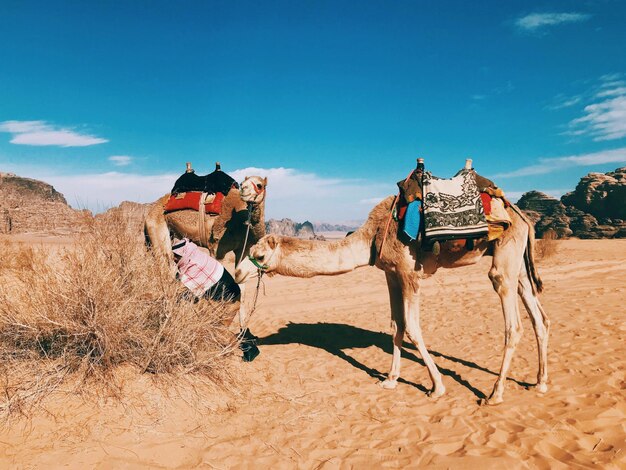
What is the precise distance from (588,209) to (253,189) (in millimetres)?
49629

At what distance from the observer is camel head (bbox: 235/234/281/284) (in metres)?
5.07

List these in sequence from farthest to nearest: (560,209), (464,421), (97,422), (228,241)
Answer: (560,209), (228,241), (464,421), (97,422)

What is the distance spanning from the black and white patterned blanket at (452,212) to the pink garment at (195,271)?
124 inches

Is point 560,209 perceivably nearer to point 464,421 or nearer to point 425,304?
point 425,304

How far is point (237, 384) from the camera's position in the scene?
16.8ft

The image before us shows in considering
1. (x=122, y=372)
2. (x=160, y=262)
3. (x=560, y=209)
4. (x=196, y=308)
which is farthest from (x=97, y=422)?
(x=560, y=209)

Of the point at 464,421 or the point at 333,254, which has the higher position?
the point at 333,254

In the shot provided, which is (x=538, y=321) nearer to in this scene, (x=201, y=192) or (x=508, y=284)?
(x=508, y=284)

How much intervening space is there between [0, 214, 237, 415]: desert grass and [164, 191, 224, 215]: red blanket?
1.81 m

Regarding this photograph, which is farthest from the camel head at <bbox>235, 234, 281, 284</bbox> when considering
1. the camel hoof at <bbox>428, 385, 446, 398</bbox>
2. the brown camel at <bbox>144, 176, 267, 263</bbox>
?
the camel hoof at <bbox>428, 385, 446, 398</bbox>

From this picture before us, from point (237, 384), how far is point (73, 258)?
2.48 m

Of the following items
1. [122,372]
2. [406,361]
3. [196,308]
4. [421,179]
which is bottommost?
[406,361]

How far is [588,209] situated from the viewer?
146 feet

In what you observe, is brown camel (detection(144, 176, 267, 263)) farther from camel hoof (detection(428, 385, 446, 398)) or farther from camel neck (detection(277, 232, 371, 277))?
camel hoof (detection(428, 385, 446, 398))
